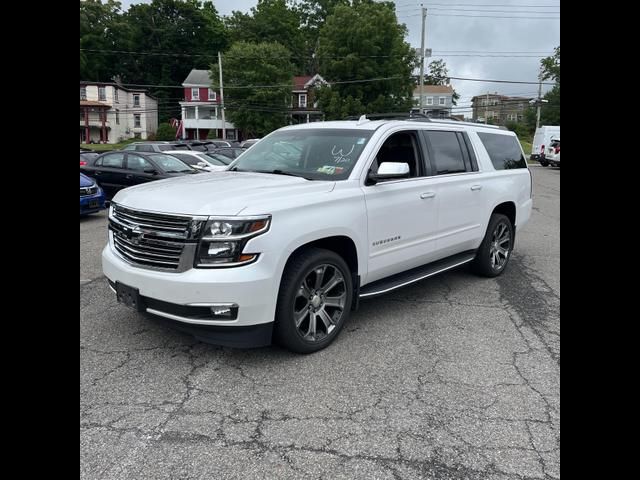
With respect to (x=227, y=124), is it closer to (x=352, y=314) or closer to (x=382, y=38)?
(x=382, y=38)

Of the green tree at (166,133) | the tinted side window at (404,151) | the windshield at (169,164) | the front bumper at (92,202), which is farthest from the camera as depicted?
the green tree at (166,133)

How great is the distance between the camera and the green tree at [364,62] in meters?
43.6

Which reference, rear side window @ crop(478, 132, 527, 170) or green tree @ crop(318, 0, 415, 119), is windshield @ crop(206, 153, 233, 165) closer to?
rear side window @ crop(478, 132, 527, 170)

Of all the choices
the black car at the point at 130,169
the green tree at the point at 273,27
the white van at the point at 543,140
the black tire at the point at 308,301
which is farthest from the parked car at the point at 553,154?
the green tree at the point at 273,27

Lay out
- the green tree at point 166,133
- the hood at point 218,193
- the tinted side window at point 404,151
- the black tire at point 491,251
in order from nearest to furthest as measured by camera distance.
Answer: the hood at point 218,193 → the tinted side window at point 404,151 → the black tire at point 491,251 → the green tree at point 166,133

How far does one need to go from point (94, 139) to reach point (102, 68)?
63.3 feet

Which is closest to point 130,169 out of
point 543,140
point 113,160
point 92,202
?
point 113,160

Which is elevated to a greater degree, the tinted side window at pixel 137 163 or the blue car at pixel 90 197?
the tinted side window at pixel 137 163

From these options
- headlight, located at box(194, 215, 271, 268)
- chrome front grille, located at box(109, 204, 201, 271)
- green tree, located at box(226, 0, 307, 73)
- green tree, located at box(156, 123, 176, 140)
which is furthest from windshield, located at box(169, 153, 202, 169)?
green tree, located at box(226, 0, 307, 73)

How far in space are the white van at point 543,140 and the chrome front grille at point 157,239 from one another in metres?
31.6

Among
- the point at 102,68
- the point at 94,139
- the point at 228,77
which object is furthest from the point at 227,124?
the point at 102,68

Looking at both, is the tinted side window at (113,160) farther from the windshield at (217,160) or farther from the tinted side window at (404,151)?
the tinted side window at (404,151)
